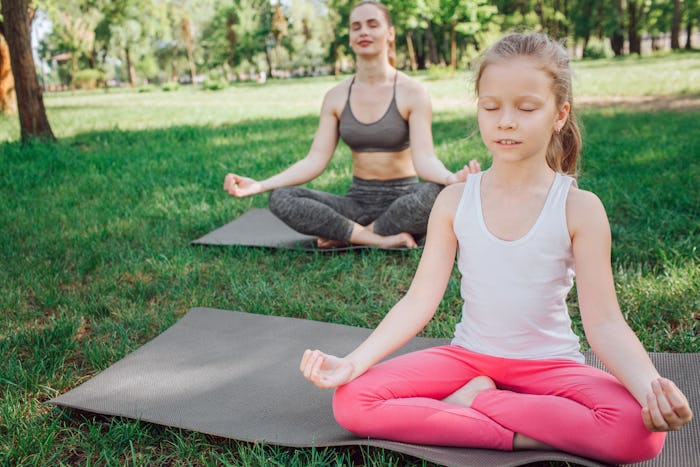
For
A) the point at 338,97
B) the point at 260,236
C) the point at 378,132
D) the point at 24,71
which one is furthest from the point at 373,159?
the point at 24,71

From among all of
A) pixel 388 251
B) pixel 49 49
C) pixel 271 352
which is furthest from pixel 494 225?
pixel 49 49

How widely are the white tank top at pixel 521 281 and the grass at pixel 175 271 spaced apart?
17.2 inches

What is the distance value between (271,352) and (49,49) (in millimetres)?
74232

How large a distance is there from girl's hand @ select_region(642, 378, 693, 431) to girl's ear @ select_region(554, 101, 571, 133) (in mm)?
790

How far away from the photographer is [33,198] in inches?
211

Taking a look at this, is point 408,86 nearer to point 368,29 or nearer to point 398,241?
point 368,29

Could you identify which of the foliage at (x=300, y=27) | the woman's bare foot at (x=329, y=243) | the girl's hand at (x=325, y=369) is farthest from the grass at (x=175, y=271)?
the foliage at (x=300, y=27)

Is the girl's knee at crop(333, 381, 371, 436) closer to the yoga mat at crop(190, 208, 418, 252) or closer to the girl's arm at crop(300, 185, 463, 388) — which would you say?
the girl's arm at crop(300, 185, 463, 388)

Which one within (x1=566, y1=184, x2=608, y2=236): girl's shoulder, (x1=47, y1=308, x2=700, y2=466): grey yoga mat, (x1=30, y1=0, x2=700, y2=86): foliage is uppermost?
(x1=30, y1=0, x2=700, y2=86): foliage

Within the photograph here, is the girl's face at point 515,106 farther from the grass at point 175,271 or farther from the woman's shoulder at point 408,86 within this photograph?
the woman's shoulder at point 408,86

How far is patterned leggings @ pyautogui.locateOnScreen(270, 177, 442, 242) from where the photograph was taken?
3717mm

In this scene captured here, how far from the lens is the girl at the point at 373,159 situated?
3688 mm

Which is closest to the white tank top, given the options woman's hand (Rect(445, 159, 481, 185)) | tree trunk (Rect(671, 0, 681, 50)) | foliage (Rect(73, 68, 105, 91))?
woman's hand (Rect(445, 159, 481, 185))

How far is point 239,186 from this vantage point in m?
3.42
